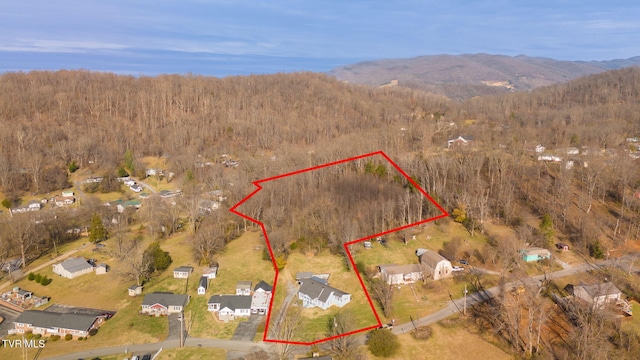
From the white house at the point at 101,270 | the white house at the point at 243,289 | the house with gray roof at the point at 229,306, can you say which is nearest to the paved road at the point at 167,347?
the house with gray roof at the point at 229,306

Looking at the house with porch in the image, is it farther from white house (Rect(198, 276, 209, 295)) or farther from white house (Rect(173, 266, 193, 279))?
white house (Rect(173, 266, 193, 279))

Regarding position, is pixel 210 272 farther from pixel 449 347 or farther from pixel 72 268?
pixel 449 347

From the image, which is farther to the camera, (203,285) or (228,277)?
(228,277)

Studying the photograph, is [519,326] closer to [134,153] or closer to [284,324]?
[284,324]

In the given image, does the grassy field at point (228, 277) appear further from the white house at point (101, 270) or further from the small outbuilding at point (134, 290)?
the white house at point (101, 270)

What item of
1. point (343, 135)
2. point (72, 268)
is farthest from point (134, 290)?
point (343, 135)

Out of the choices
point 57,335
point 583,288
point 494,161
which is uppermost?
point 494,161

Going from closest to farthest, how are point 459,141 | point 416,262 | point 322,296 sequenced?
point 322,296, point 416,262, point 459,141

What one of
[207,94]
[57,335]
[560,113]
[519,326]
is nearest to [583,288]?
[519,326]
